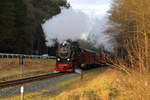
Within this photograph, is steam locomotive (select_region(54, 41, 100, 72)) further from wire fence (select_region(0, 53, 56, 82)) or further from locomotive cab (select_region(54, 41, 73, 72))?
wire fence (select_region(0, 53, 56, 82))

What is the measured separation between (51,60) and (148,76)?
43083 millimetres

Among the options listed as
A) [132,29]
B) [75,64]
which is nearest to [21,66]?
[75,64]

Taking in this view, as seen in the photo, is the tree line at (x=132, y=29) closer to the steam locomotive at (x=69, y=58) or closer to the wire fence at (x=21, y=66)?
the steam locomotive at (x=69, y=58)

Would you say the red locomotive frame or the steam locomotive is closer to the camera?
the red locomotive frame

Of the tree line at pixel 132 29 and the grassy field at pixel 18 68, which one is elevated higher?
the tree line at pixel 132 29

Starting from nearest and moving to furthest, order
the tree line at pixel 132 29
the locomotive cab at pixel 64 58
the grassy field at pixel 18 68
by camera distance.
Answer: the tree line at pixel 132 29
the grassy field at pixel 18 68
the locomotive cab at pixel 64 58

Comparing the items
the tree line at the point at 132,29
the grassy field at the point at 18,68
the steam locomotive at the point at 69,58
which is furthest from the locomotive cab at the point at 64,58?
the tree line at the point at 132,29

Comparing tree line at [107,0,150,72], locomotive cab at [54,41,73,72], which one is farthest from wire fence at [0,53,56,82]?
tree line at [107,0,150,72]

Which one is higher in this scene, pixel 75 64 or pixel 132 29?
pixel 132 29

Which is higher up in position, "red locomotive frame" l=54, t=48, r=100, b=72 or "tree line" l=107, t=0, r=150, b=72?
"tree line" l=107, t=0, r=150, b=72

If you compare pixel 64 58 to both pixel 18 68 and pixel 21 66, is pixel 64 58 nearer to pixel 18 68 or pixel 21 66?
pixel 21 66

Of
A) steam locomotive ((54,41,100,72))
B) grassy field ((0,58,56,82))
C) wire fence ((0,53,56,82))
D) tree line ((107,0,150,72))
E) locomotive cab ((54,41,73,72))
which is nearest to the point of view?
tree line ((107,0,150,72))

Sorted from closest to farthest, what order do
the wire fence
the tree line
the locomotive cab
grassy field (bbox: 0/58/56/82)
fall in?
the tree line, grassy field (bbox: 0/58/56/82), the wire fence, the locomotive cab

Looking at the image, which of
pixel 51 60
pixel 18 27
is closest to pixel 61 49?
pixel 51 60
